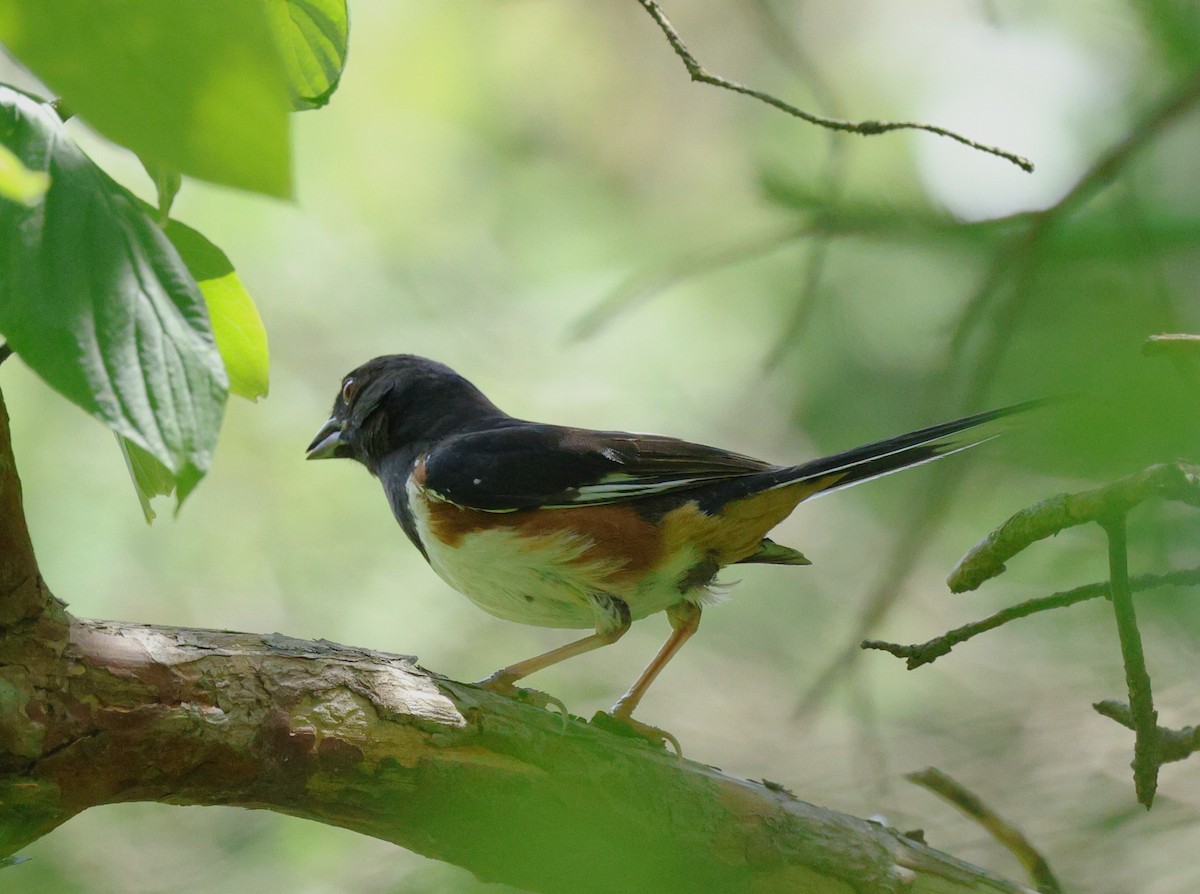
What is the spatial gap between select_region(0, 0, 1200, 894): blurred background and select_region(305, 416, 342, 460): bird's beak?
3.65ft

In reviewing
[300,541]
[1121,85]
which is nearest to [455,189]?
[300,541]

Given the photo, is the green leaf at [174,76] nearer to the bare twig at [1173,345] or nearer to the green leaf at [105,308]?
the green leaf at [105,308]

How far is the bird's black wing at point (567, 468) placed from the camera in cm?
340

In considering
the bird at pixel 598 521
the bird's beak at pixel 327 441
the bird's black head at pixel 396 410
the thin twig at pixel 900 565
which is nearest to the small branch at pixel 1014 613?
the bird at pixel 598 521

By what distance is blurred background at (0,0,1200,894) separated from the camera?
5.86 feet

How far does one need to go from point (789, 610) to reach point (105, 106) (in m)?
5.66

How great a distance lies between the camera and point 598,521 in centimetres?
335

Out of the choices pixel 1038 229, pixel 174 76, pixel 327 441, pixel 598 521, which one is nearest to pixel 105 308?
pixel 174 76

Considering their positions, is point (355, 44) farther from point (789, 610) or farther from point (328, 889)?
point (328, 889)

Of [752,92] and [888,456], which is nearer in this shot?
[752,92]

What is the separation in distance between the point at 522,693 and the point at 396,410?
1.67 meters

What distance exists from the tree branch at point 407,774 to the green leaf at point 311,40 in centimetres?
125

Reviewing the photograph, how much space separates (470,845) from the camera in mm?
2334

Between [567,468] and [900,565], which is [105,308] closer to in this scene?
[567,468]
